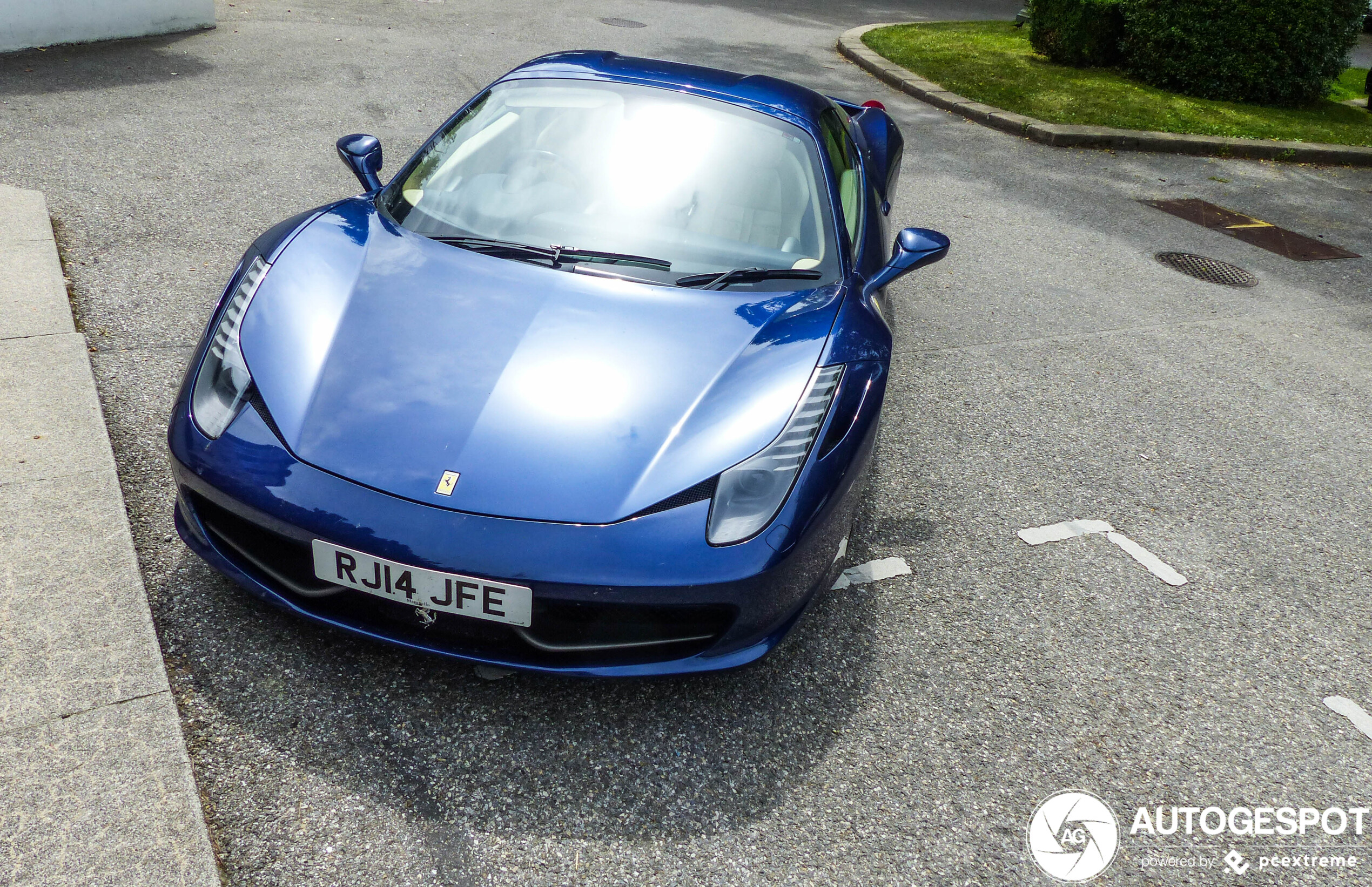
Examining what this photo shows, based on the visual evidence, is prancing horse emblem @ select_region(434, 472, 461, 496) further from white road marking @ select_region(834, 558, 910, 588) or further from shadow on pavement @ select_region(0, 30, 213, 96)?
shadow on pavement @ select_region(0, 30, 213, 96)

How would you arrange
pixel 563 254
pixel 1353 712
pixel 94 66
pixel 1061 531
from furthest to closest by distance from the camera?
pixel 94 66 → pixel 1061 531 → pixel 563 254 → pixel 1353 712

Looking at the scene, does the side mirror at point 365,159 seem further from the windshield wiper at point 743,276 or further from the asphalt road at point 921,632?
the windshield wiper at point 743,276

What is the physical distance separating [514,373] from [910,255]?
4.99 feet

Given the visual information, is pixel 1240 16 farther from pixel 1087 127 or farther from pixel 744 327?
pixel 744 327

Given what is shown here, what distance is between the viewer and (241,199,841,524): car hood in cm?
226

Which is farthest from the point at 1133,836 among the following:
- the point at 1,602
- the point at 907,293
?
the point at 907,293

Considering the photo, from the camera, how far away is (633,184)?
10.5ft

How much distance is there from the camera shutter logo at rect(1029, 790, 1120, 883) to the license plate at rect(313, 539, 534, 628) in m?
1.23

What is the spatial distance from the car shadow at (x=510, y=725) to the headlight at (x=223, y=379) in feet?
1.65

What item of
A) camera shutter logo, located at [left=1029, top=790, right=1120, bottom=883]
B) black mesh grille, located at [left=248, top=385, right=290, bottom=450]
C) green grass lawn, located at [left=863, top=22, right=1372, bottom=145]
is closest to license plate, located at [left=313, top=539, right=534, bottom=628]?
A: black mesh grille, located at [left=248, top=385, right=290, bottom=450]

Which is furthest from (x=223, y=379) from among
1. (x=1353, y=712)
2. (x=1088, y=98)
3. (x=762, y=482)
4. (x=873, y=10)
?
(x=873, y=10)

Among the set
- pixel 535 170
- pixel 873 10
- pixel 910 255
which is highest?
pixel 535 170

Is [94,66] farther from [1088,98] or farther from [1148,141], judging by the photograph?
[1088,98]

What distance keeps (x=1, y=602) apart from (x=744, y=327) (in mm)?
1948
